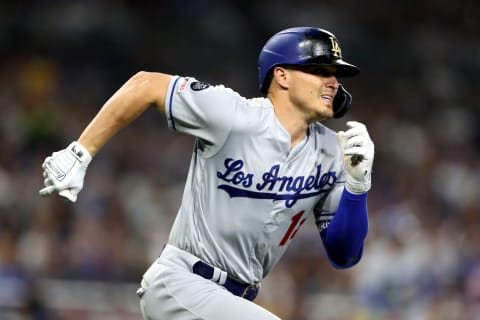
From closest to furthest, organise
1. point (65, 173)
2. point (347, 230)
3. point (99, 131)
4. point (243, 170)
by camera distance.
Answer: point (65, 173) < point (99, 131) < point (243, 170) < point (347, 230)

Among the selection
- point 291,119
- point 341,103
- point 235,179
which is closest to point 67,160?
point 235,179

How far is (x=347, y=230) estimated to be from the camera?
166 inches

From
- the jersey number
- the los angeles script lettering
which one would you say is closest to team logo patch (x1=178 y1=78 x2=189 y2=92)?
the los angeles script lettering

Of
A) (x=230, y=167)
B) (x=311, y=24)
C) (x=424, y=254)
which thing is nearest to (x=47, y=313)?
(x=424, y=254)

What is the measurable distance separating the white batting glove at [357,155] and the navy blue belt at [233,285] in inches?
24.3

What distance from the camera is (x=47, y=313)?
752 cm

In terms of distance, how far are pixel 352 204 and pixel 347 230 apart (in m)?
0.13

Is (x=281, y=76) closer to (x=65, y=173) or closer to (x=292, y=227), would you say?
(x=292, y=227)

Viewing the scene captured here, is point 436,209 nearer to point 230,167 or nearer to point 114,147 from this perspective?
point 114,147

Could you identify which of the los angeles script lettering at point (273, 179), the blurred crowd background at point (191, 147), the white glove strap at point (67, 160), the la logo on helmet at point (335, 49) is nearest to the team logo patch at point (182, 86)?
the los angeles script lettering at point (273, 179)

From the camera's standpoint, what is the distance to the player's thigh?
3.84 metres

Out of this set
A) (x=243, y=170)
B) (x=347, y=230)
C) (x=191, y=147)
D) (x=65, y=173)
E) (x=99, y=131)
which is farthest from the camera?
(x=191, y=147)

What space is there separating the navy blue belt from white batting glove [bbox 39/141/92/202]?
614 mm

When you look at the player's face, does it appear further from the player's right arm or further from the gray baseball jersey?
the player's right arm
